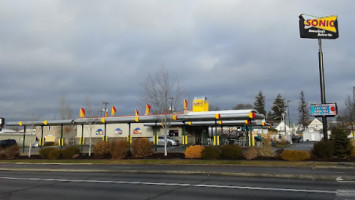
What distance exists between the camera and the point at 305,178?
12.6 meters

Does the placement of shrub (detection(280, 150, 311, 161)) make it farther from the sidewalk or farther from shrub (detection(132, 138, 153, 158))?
shrub (detection(132, 138, 153, 158))

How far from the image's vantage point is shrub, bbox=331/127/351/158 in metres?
18.9

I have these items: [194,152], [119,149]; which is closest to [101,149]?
[119,149]

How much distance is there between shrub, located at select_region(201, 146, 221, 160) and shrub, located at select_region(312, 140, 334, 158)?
6.23 meters

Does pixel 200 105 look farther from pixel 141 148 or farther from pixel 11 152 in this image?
pixel 11 152

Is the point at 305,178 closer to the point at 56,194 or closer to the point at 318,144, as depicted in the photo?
the point at 318,144

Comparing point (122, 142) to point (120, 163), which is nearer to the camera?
point (120, 163)

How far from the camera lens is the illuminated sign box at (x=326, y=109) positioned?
69.7 ft

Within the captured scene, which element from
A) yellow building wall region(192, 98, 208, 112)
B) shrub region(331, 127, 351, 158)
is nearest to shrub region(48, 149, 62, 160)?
shrub region(331, 127, 351, 158)

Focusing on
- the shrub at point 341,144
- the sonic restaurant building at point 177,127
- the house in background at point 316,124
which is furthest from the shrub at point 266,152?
the house in background at point 316,124

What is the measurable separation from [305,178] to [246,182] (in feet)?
8.92

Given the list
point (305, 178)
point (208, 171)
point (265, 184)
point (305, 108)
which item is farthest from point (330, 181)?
point (305, 108)

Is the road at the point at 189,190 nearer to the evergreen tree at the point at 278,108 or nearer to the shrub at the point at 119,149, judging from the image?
the shrub at the point at 119,149

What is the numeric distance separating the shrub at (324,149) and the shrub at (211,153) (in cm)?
623
